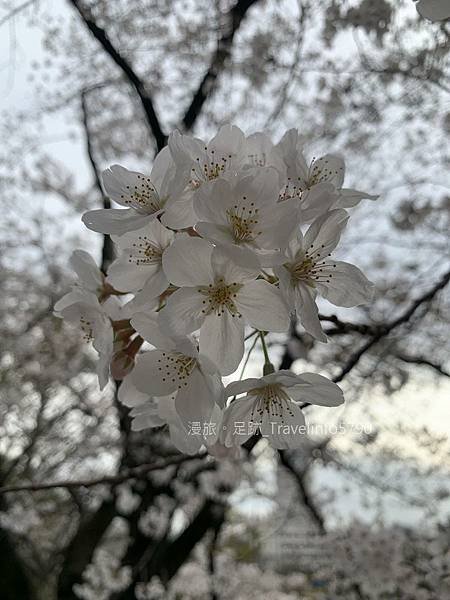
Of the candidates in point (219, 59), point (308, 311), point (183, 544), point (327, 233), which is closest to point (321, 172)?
point (327, 233)

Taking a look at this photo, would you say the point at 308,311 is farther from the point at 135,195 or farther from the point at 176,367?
the point at 135,195

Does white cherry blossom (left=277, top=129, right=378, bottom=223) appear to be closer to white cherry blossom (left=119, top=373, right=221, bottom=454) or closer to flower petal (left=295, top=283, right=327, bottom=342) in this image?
flower petal (left=295, top=283, right=327, bottom=342)

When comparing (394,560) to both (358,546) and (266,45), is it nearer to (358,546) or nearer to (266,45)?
(358,546)

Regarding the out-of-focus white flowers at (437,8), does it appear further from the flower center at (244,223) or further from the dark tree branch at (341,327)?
the dark tree branch at (341,327)

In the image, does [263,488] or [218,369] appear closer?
[218,369]

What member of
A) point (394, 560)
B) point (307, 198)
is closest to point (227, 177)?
point (307, 198)

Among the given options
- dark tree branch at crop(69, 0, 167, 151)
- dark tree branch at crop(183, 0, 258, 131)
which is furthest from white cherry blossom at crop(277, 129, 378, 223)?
dark tree branch at crop(183, 0, 258, 131)
